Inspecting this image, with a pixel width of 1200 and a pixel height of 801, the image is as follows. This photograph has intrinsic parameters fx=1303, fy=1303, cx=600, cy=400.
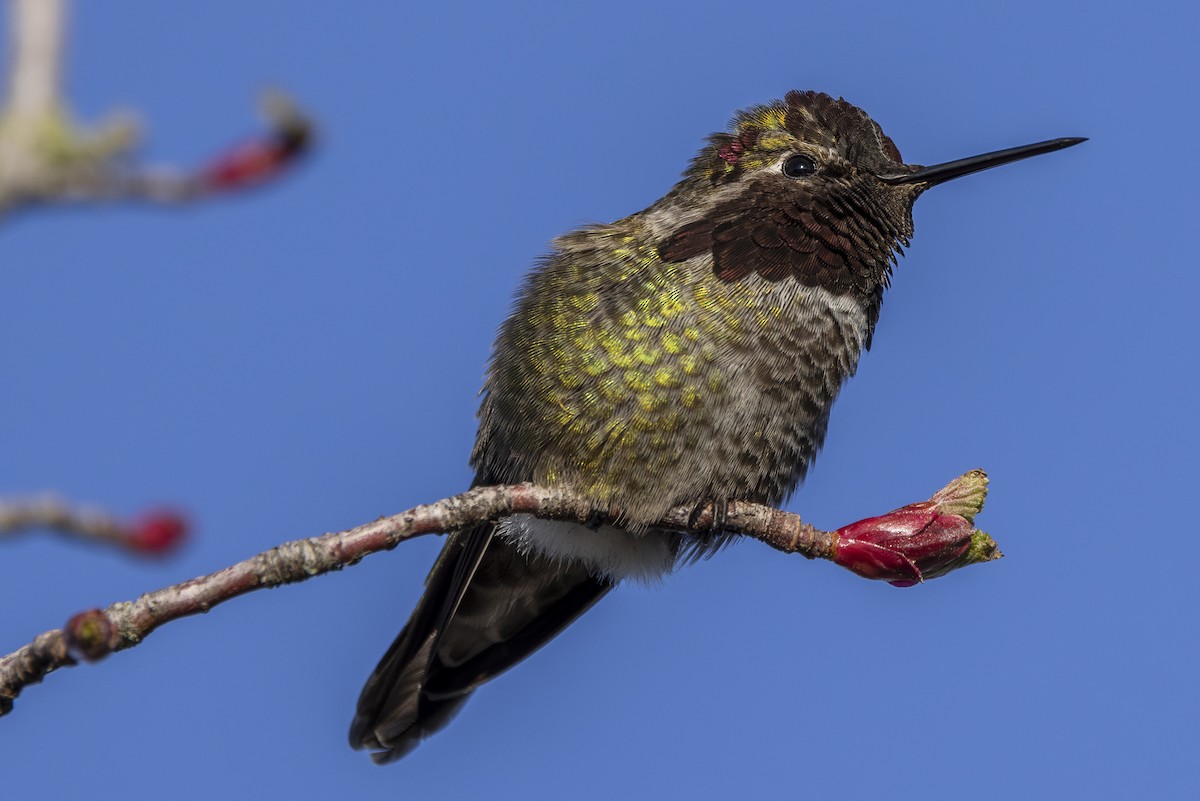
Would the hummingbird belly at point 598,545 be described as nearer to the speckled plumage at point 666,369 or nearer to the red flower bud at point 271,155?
the speckled plumage at point 666,369

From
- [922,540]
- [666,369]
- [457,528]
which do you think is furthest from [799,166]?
[457,528]

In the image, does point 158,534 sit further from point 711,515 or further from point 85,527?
point 711,515

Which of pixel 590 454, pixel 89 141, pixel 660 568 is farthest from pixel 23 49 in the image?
pixel 660 568

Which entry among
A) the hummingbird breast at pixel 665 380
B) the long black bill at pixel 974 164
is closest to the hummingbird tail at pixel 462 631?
the hummingbird breast at pixel 665 380

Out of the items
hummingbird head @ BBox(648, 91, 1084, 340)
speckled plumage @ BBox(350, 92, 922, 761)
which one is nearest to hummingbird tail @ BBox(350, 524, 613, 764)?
speckled plumage @ BBox(350, 92, 922, 761)

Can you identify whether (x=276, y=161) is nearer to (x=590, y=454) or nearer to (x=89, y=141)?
(x=89, y=141)
